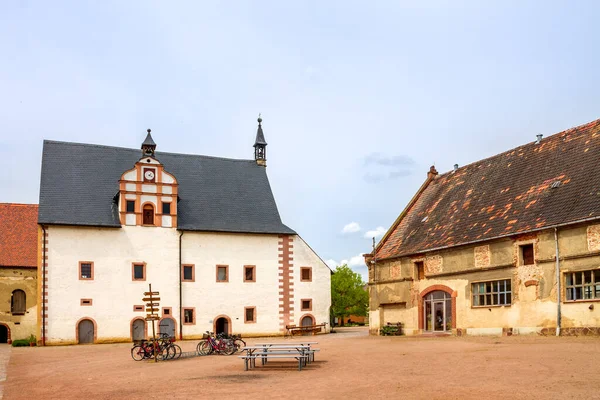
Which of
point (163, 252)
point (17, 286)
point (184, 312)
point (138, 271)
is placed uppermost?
point (163, 252)

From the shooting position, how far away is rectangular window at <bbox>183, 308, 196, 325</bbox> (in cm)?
4412

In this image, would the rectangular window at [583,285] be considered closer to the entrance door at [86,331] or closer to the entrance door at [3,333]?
the entrance door at [86,331]

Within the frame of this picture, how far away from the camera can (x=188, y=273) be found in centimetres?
4478

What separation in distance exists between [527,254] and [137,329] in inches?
980

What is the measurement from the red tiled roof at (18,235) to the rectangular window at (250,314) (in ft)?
47.4

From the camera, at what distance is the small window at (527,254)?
29641mm

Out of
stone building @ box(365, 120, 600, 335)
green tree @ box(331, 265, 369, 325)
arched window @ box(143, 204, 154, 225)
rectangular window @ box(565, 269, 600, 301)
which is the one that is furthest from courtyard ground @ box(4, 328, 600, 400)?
green tree @ box(331, 265, 369, 325)

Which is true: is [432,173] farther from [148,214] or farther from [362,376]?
[362,376]

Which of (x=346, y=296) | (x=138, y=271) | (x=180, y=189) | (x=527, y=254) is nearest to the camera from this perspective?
(x=527, y=254)

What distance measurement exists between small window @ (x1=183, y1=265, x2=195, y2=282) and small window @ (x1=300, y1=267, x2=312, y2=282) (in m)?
8.01

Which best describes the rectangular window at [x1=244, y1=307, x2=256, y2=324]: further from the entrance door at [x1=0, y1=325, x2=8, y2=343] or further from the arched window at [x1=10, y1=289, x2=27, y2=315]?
the entrance door at [x1=0, y1=325, x2=8, y2=343]

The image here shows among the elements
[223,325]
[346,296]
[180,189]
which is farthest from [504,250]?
[346,296]

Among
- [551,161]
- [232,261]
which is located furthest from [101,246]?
[551,161]

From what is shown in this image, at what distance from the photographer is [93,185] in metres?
45.2
